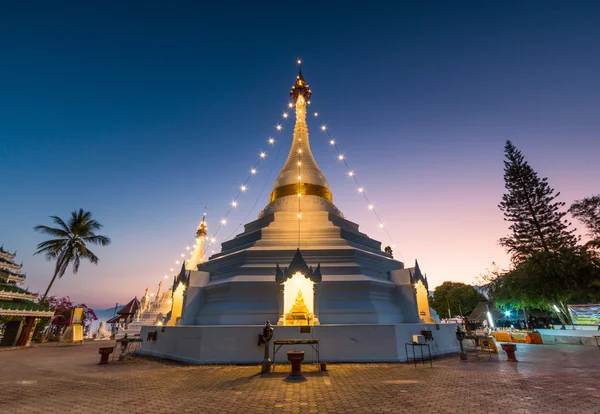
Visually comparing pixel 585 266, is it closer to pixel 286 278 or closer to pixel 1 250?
pixel 286 278

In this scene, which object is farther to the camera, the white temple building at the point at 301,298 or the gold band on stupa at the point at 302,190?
the gold band on stupa at the point at 302,190

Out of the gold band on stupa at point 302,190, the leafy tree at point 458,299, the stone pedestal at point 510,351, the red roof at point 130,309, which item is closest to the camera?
the stone pedestal at point 510,351

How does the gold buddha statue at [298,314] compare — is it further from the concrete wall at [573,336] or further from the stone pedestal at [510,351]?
the concrete wall at [573,336]

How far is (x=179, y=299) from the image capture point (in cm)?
1430

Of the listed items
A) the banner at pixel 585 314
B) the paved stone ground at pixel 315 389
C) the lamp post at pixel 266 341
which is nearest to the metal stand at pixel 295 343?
the lamp post at pixel 266 341

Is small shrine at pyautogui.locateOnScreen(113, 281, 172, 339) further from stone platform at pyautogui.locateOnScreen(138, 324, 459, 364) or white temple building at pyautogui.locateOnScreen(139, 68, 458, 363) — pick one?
stone platform at pyautogui.locateOnScreen(138, 324, 459, 364)

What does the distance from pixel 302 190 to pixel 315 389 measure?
12.4 m

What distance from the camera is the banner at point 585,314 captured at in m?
17.5

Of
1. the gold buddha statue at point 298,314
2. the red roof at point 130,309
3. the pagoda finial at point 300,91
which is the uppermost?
the pagoda finial at point 300,91

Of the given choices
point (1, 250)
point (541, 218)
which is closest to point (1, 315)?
point (1, 250)

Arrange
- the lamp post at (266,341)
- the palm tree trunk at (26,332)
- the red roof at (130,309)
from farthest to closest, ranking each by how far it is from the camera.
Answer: the red roof at (130,309) → the palm tree trunk at (26,332) → the lamp post at (266,341)

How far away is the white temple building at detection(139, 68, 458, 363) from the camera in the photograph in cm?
971

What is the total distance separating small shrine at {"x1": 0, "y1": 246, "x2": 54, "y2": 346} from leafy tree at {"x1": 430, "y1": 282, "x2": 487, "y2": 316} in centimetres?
5409

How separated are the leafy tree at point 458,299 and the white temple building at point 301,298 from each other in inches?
1753
